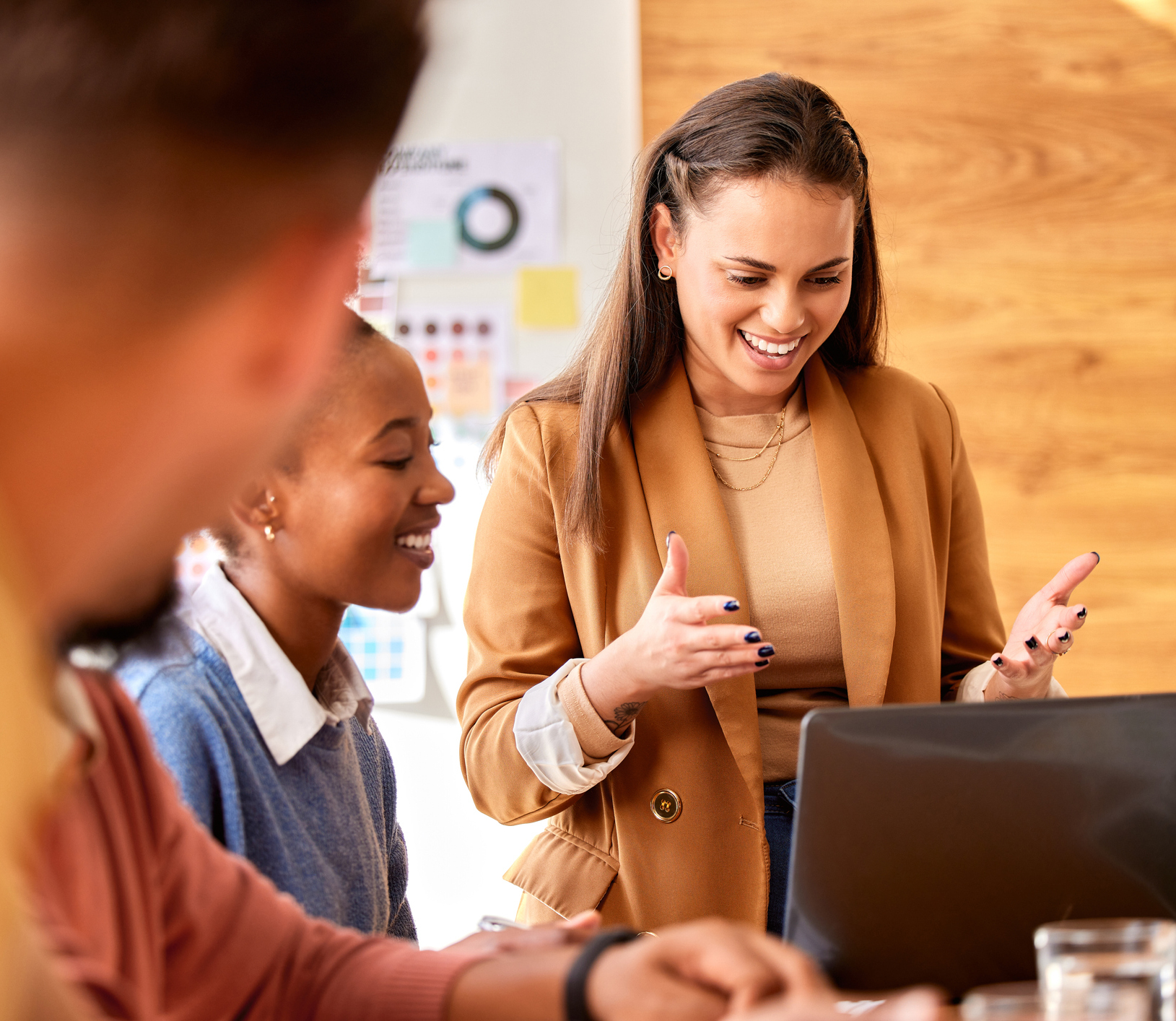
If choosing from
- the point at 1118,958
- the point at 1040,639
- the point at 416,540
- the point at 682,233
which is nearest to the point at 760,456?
the point at 682,233

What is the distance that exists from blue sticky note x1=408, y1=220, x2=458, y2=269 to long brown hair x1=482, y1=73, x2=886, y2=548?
0.99 m

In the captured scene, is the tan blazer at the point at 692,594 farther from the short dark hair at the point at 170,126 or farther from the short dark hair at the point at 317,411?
the short dark hair at the point at 170,126

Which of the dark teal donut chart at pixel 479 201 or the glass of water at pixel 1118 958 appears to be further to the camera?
the dark teal donut chart at pixel 479 201

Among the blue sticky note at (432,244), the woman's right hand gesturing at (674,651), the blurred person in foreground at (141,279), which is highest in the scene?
the blue sticky note at (432,244)

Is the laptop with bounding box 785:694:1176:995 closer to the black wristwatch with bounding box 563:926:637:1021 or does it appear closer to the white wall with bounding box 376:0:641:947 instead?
the black wristwatch with bounding box 563:926:637:1021

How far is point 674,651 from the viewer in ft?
3.99

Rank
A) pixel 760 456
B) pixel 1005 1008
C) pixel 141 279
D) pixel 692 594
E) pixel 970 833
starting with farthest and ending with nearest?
pixel 760 456, pixel 692 594, pixel 970 833, pixel 1005 1008, pixel 141 279

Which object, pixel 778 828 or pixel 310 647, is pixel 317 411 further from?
pixel 778 828

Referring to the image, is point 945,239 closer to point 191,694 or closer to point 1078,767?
point 1078,767

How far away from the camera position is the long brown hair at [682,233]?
1432 millimetres

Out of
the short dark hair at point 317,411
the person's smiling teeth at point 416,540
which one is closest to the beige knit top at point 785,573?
the person's smiling teeth at point 416,540

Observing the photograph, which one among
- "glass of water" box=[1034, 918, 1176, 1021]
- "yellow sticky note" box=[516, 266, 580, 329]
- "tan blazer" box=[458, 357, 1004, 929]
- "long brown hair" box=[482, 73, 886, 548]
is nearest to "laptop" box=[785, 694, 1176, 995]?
"glass of water" box=[1034, 918, 1176, 1021]

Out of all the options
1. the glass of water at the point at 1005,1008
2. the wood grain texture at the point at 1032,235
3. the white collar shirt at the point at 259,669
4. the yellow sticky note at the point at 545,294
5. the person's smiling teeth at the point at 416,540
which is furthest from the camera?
the yellow sticky note at the point at 545,294

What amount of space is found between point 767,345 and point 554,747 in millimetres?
586
